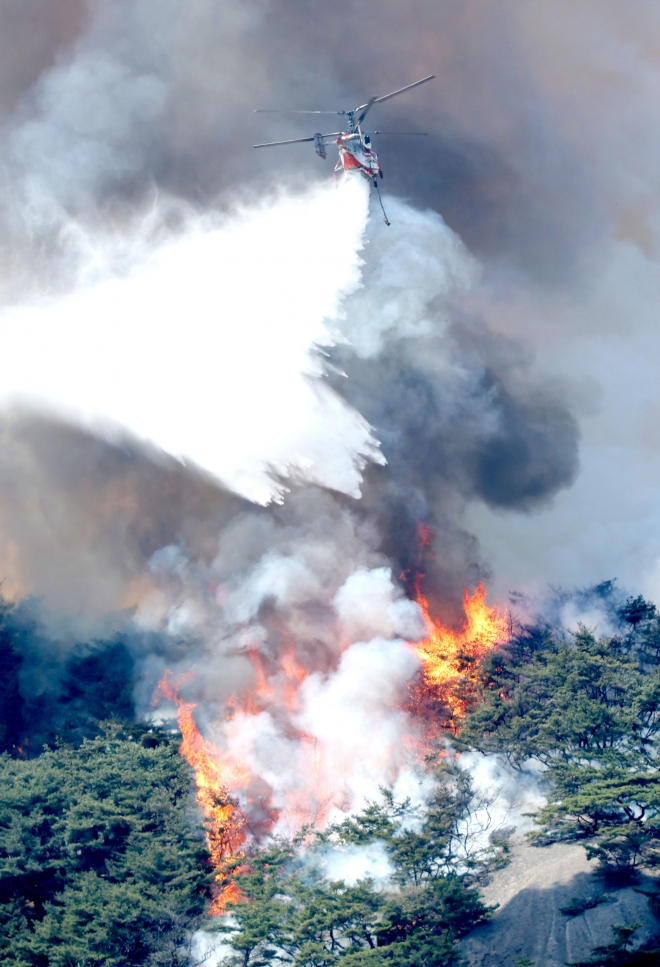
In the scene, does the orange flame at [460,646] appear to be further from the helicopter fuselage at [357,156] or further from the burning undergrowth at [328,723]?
the helicopter fuselage at [357,156]

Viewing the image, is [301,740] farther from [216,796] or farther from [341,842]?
[341,842]

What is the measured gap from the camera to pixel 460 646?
187 feet

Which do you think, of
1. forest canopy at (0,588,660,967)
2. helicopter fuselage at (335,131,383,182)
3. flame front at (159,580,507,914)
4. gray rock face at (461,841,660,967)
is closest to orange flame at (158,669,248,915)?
flame front at (159,580,507,914)

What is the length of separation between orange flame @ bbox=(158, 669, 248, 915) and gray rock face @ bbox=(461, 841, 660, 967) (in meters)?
11.0

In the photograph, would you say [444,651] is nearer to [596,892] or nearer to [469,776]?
[469,776]

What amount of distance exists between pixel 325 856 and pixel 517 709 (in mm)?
14248

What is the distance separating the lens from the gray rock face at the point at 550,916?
32.7m

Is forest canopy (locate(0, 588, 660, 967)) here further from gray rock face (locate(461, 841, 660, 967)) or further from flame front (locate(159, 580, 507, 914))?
flame front (locate(159, 580, 507, 914))

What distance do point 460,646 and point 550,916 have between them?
2337 centimetres

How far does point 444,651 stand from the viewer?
56.0 meters

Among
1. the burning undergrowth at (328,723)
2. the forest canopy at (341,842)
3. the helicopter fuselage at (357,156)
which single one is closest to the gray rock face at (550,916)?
the forest canopy at (341,842)

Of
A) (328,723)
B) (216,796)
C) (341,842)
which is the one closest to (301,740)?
(328,723)

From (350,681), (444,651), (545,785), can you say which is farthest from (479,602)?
(545,785)

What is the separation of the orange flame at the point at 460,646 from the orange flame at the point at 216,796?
1397 centimetres
